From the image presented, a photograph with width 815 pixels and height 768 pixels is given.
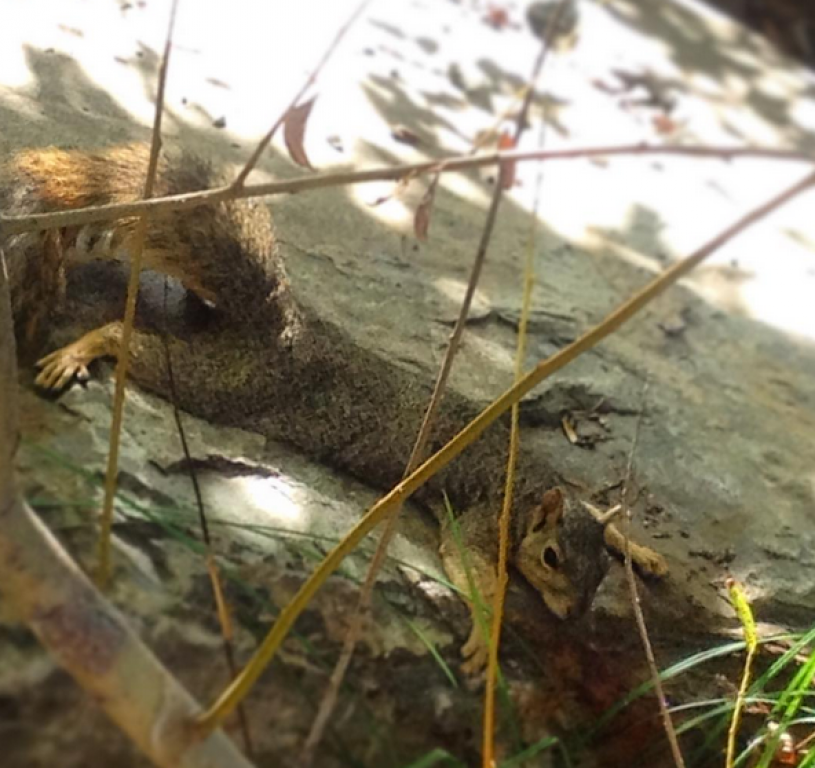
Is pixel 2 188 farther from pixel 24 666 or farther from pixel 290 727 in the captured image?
pixel 290 727

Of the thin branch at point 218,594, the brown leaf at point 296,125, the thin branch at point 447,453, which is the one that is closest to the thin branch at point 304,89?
the brown leaf at point 296,125

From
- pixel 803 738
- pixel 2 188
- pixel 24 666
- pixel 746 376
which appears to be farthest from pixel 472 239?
pixel 24 666

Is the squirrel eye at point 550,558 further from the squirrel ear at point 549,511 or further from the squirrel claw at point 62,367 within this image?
the squirrel claw at point 62,367

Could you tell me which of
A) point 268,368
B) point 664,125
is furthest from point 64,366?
point 664,125

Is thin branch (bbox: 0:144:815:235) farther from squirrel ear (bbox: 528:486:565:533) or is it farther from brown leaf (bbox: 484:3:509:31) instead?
brown leaf (bbox: 484:3:509:31)

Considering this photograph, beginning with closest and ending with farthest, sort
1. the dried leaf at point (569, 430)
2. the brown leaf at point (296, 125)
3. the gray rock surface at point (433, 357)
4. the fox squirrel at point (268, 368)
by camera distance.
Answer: the brown leaf at point (296, 125)
the gray rock surface at point (433, 357)
the fox squirrel at point (268, 368)
the dried leaf at point (569, 430)

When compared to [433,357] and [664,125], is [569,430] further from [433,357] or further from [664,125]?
[664,125]
